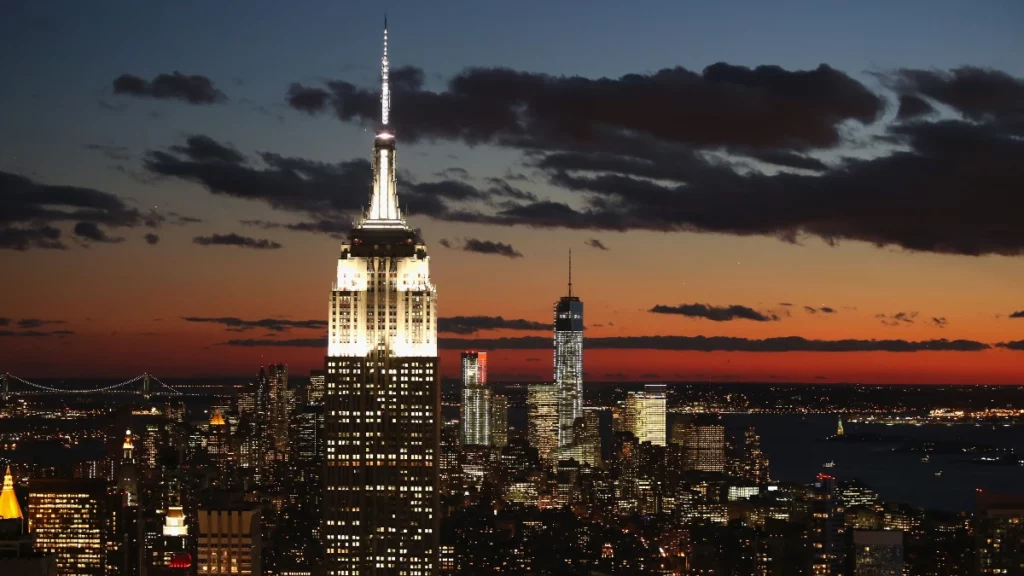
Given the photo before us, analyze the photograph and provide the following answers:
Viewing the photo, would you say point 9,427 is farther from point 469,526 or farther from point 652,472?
point 469,526

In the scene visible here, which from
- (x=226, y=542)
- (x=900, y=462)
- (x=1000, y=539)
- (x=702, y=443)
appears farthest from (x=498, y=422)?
(x=226, y=542)

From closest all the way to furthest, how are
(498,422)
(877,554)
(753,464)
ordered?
(877,554) → (753,464) → (498,422)

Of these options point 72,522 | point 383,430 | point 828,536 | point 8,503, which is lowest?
point 828,536

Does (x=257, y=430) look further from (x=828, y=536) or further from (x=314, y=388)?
(x=828, y=536)

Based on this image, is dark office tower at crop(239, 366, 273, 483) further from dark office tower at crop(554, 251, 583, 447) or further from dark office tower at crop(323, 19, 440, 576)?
dark office tower at crop(323, 19, 440, 576)

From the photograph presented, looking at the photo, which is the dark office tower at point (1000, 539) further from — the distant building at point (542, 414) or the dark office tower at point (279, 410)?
the distant building at point (542, 414)
